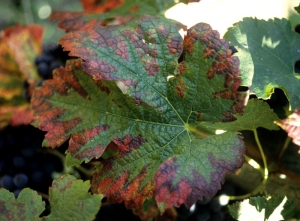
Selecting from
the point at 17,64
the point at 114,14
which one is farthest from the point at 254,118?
the point at 17,64

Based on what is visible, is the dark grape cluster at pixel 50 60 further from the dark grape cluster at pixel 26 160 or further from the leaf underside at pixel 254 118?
the leaf underside at pixel 254 118

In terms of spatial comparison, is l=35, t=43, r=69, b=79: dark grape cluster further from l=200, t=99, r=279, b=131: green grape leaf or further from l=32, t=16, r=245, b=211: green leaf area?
l=200, t=99, r=279, b=131: green grape leaf

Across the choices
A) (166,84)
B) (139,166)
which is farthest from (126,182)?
(166,84)

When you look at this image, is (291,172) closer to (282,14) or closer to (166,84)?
(166,84)

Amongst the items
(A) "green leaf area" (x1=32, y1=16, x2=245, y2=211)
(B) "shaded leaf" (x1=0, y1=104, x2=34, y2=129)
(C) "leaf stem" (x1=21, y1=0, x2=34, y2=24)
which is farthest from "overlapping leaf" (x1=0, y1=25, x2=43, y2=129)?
(C) "leaf stem" (x1=21, y1=0, x2=34, y2=24)

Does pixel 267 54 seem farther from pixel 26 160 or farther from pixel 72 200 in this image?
pixel 26 160

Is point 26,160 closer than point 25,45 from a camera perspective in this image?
Yes

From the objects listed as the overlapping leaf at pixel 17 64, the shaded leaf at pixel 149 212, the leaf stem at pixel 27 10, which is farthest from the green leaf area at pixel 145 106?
the leaf stem at pixel 27 10
